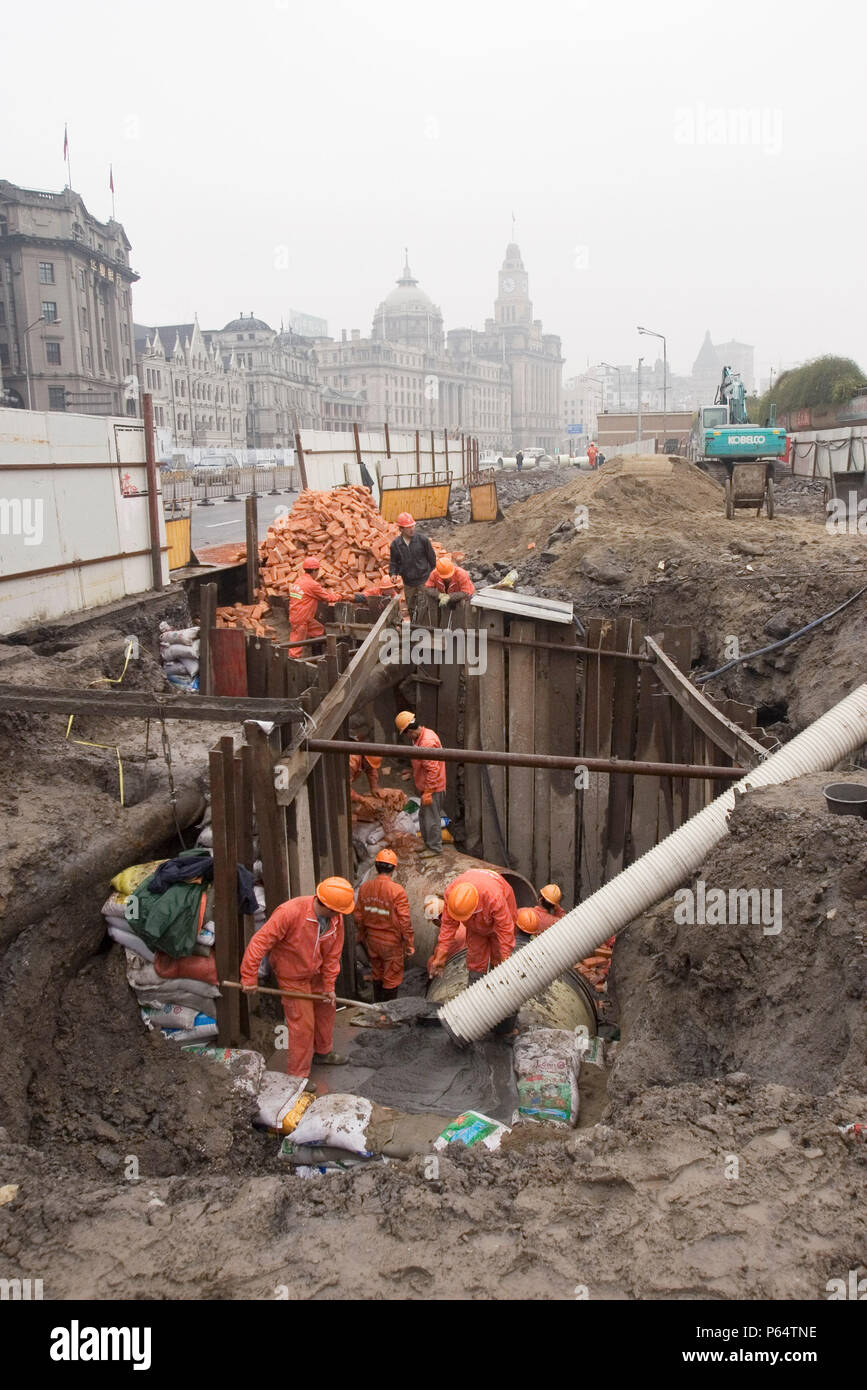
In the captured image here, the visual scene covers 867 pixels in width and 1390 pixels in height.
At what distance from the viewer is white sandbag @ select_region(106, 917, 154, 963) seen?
19.1 ft

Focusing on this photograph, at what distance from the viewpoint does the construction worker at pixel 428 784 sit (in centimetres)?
835

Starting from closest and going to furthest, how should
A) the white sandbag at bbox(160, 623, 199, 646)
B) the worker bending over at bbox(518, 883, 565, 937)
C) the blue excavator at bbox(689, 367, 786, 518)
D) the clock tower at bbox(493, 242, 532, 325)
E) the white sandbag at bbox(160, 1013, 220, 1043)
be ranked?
1. the white sandbag at bbox(160, 1013, 220, 1043)
2. the worker bending over at bbox(518, 883, 565, 937)
3. the white sandbag at bbox(160, 623, 199, 646)
4. the blue excavator at bbox(689, 367, 786, 518)
5. the clock tower at bbox(493, 242, 532, 325)

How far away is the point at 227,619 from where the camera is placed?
14.0m

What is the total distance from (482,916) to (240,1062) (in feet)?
5.81

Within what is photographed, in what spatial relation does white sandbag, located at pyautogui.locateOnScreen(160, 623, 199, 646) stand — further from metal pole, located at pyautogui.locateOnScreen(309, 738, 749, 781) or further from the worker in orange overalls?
metal pole, located at pyautogui.locateOnScreen(309, 738, 749, 781)

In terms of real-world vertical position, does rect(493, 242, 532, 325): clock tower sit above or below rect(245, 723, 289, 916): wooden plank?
above

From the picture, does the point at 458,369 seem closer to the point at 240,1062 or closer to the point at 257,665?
the point at 257,665

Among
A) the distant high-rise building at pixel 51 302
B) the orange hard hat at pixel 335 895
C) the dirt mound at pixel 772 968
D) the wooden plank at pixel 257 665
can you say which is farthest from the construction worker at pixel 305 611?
the distant high-rise building at pixel 51 302

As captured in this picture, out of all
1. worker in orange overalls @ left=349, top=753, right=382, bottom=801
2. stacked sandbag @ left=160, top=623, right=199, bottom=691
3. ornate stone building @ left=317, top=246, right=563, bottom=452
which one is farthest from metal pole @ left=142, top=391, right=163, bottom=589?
ornate stone building @ left=317, top=246, right=563, bottom=452

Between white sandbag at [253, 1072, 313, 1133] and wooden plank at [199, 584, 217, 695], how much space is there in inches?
215

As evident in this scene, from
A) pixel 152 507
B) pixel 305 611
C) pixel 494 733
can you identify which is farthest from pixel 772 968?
pixel 152 507

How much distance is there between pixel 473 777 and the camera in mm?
9203
